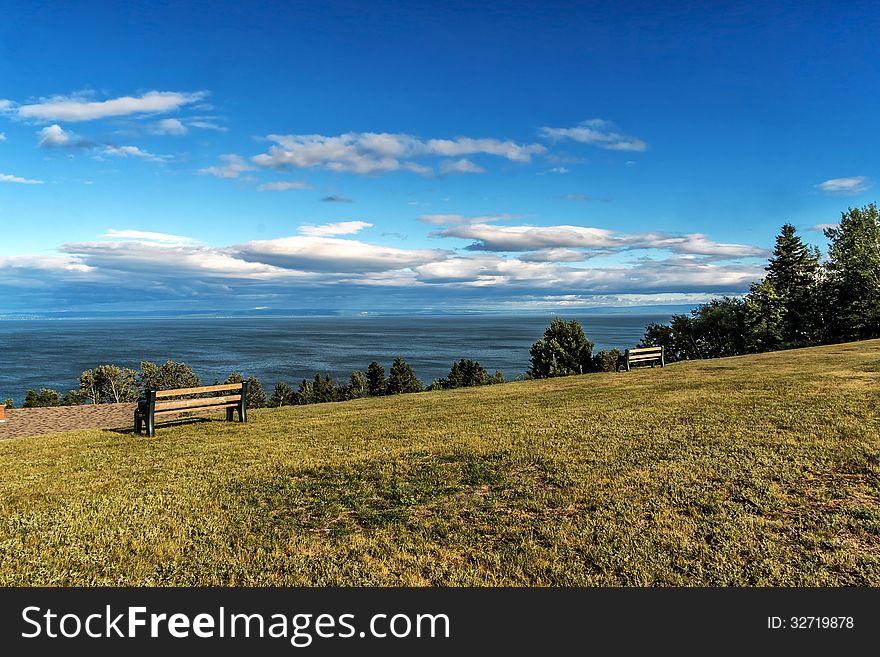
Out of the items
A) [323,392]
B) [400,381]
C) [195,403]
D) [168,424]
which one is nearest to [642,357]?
[195,403]

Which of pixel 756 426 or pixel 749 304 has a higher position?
pixel 749 304

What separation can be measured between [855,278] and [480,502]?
4771cm

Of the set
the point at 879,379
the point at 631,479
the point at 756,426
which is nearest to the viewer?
the point at 631,479

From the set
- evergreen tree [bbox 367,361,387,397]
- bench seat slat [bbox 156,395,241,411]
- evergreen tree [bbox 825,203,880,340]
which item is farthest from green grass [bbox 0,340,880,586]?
evergreen tree [bbox 367,361,387,397]

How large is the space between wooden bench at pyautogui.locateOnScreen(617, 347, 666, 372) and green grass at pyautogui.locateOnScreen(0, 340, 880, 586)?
1149cm

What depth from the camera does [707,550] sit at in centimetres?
486

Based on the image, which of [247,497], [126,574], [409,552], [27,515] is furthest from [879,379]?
[27,515]

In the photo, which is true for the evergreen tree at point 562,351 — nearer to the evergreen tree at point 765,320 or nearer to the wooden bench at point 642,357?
the evergreen tree at point 765,320

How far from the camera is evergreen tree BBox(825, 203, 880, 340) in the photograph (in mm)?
40781

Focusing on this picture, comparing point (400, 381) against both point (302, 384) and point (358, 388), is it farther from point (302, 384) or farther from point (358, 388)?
point (302, 384)

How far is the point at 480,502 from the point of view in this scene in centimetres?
642

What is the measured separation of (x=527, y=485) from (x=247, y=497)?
3.66 metres

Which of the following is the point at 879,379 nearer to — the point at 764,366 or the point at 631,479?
the point at 764,366

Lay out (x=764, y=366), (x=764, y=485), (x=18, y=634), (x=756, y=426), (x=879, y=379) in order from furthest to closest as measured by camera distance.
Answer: (x=764, y=366) → (x=879, y=379) → (x=756, y=426) → (x=764, y=485) → (x=18, y=634)
